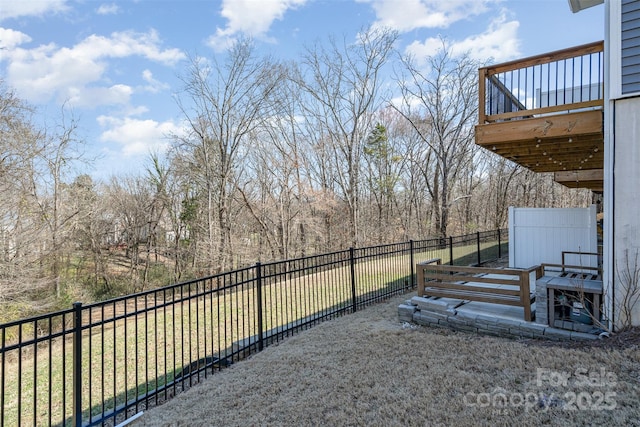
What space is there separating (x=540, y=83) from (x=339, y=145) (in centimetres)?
1328

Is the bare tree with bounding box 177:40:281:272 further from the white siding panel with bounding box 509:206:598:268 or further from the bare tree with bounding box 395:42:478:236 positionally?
the white siding panel with bounding box 509:206:598:268

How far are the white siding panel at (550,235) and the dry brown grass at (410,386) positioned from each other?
6005 millimetres

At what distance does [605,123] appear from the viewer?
395 cm

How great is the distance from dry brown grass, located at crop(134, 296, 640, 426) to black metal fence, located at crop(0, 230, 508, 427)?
Result: 472mm

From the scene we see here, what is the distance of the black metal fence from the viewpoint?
285 centimetres

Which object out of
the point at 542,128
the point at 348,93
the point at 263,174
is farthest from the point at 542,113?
the point at 263,174

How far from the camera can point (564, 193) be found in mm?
24453

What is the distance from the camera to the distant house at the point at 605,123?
378cm

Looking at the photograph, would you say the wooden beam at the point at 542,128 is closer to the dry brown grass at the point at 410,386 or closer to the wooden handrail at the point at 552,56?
the wooden handrail at the point at 552,56

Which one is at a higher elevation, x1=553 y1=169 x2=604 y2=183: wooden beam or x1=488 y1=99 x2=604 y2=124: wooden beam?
x1=488 y1=99 x2=604 y2=124: wooden beam

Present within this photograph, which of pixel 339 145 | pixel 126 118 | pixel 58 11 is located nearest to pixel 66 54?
pixel 58 11

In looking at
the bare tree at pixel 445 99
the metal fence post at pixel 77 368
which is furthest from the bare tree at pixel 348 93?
the metal fence post at pixel 77 368

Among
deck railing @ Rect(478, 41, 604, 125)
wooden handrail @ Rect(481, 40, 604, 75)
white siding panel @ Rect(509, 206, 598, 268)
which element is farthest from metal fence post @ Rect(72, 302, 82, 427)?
white siding panel @ Rect(509, 206, 598, 268)

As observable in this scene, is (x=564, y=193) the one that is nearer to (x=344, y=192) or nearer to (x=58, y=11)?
(x=344, y=192)
